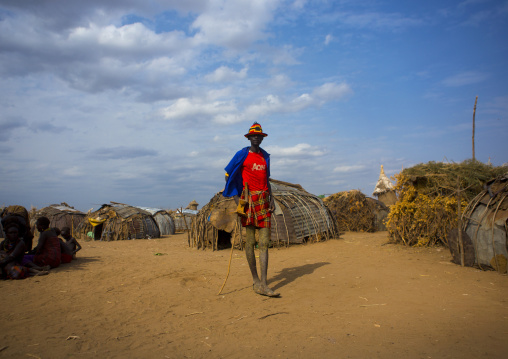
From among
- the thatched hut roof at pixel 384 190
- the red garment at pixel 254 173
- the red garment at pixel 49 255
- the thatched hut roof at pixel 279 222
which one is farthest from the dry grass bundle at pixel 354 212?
the red garment at pixel 49 255

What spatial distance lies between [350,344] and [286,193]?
10092 millimetres

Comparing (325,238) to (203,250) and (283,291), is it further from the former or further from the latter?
(283,291)

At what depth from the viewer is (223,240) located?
39.8ft

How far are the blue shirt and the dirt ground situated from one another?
1560 millimetres

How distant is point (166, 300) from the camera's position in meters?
4.75

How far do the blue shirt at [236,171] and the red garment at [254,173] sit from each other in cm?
8

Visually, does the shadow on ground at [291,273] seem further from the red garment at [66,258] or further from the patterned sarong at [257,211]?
the red garment at [66,258]

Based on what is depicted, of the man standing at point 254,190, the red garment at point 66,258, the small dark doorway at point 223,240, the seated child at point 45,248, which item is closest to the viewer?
the man standing at point 254,190

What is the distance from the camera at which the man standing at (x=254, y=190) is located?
16.6ft

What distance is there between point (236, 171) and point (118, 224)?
1415 cm

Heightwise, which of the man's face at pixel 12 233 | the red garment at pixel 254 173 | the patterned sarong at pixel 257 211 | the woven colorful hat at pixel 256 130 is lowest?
the man's face at pixel 12 233

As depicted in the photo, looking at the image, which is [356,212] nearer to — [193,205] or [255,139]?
[255,139]

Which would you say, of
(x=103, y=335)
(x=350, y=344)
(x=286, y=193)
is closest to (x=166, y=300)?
(x=103, y=335)

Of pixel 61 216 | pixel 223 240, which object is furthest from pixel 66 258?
pixel 61 216
